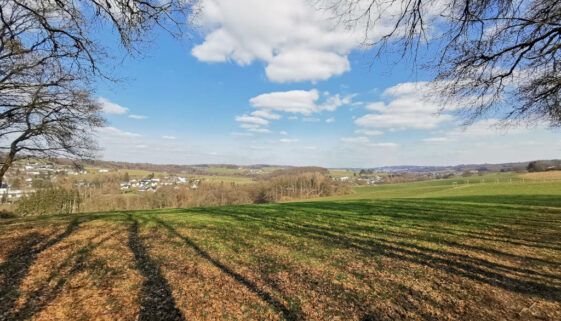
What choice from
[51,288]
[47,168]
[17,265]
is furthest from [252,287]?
[47,168]

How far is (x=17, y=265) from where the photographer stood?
532cm

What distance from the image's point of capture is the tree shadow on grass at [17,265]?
3.99 meters

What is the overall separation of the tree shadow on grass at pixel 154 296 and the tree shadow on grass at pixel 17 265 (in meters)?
1.93

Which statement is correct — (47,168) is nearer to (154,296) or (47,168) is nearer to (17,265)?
(17,265)

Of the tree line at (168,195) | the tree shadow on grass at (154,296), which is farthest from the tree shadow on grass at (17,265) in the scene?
the tree line at (168,195)

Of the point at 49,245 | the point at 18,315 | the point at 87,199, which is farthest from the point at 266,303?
the point at 87,199

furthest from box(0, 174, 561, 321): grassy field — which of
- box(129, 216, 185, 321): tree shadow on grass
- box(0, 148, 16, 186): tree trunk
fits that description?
box(0, 148, 16, 186): tree trunk

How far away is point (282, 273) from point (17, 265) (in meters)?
6.23

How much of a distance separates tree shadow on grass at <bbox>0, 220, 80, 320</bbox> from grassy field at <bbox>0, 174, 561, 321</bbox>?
3cm

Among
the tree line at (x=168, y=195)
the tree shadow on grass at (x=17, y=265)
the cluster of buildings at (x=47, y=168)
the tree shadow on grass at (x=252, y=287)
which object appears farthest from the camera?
the tree line at (x=168, y=195)

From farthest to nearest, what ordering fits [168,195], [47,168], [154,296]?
[168,195] → [47,168] → [154,296]

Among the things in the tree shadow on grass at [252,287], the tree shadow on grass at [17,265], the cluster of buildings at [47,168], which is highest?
the cluster of buildings at [47,168]

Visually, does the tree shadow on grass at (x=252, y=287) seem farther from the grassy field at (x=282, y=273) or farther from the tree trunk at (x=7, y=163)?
the tree trunk at (x=7, y=163)

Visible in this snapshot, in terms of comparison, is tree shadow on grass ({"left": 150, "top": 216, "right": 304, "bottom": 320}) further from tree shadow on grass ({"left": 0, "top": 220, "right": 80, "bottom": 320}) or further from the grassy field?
tree shadow on grass ({"left": 0, "top": 220, "right": 80, "bottom": 320})
